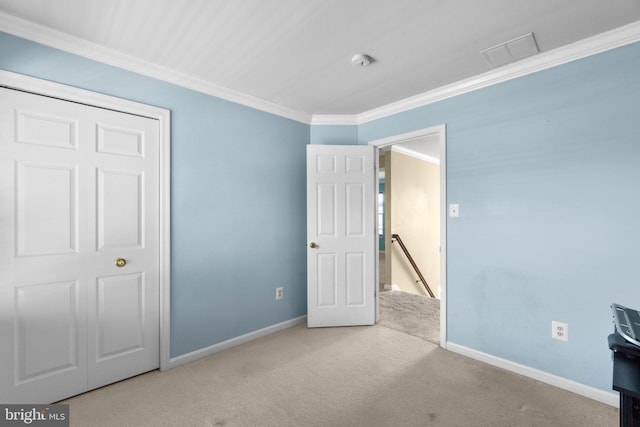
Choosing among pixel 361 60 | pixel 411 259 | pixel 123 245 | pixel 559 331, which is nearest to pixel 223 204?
pixel 123 245

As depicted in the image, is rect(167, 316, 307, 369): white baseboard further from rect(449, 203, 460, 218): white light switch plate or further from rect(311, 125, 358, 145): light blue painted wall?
rect(311, 125, 358, 145): light blue painted wall

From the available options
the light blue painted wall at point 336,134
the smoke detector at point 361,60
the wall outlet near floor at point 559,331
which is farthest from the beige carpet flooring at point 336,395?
the smoke detector at point 361,60

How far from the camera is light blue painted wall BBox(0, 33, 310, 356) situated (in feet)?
7.59

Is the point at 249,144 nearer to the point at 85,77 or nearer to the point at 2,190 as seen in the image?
the point at 85,77

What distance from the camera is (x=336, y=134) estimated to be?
3543mm

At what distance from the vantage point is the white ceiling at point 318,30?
66.1 inches

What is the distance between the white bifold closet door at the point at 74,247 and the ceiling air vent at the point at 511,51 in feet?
8.49

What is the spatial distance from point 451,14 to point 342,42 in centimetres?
67

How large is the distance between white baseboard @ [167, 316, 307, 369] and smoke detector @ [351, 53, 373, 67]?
2600 millimetres

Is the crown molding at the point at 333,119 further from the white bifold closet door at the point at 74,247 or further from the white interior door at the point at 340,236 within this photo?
the white bifold closet door at the point at 74,247

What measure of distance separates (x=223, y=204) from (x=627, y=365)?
2.67 metres

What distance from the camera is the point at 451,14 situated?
1.74 metres

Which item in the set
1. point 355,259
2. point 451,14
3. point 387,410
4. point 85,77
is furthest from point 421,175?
point 85,77

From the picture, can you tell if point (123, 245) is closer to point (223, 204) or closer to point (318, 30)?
point (223, 204)
